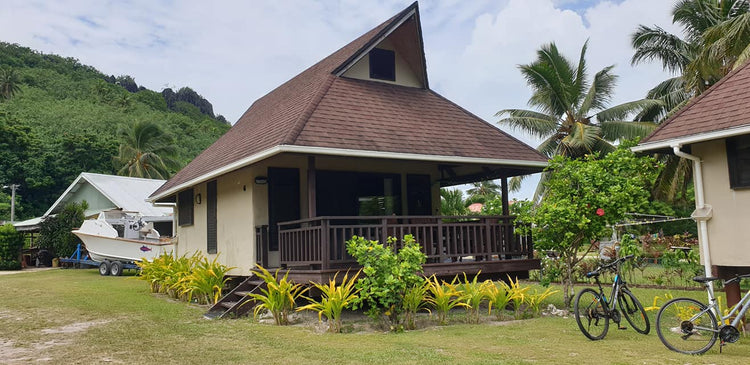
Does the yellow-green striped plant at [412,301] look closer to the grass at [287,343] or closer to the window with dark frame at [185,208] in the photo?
the grass at [287,343]

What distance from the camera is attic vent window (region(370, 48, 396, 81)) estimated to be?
1381cm

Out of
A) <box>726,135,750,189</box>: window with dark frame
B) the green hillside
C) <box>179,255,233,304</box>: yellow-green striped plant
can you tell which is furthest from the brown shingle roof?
the green hillside

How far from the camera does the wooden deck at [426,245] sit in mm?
9820

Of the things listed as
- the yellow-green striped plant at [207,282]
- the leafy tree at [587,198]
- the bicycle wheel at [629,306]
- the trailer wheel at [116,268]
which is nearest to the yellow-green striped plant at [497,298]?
the leafy tree at [587,198]

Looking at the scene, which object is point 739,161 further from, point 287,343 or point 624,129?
point 624,129

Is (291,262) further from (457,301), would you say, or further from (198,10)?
(198,10)

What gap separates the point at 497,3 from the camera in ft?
44.8

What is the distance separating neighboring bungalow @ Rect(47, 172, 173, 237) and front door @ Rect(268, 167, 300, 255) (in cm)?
1620

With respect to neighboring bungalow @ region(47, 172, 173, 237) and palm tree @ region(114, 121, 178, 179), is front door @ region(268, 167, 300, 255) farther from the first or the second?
palm tree @ region(114, 121, 178, 179)

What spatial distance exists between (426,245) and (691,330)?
461 cm

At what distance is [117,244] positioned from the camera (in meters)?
22.0

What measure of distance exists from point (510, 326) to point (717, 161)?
3.99 m

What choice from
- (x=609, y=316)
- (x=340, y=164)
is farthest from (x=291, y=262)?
(x=609, y=316)

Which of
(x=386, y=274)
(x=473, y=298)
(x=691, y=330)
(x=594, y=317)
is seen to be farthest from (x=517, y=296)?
(x=691, y=330)
